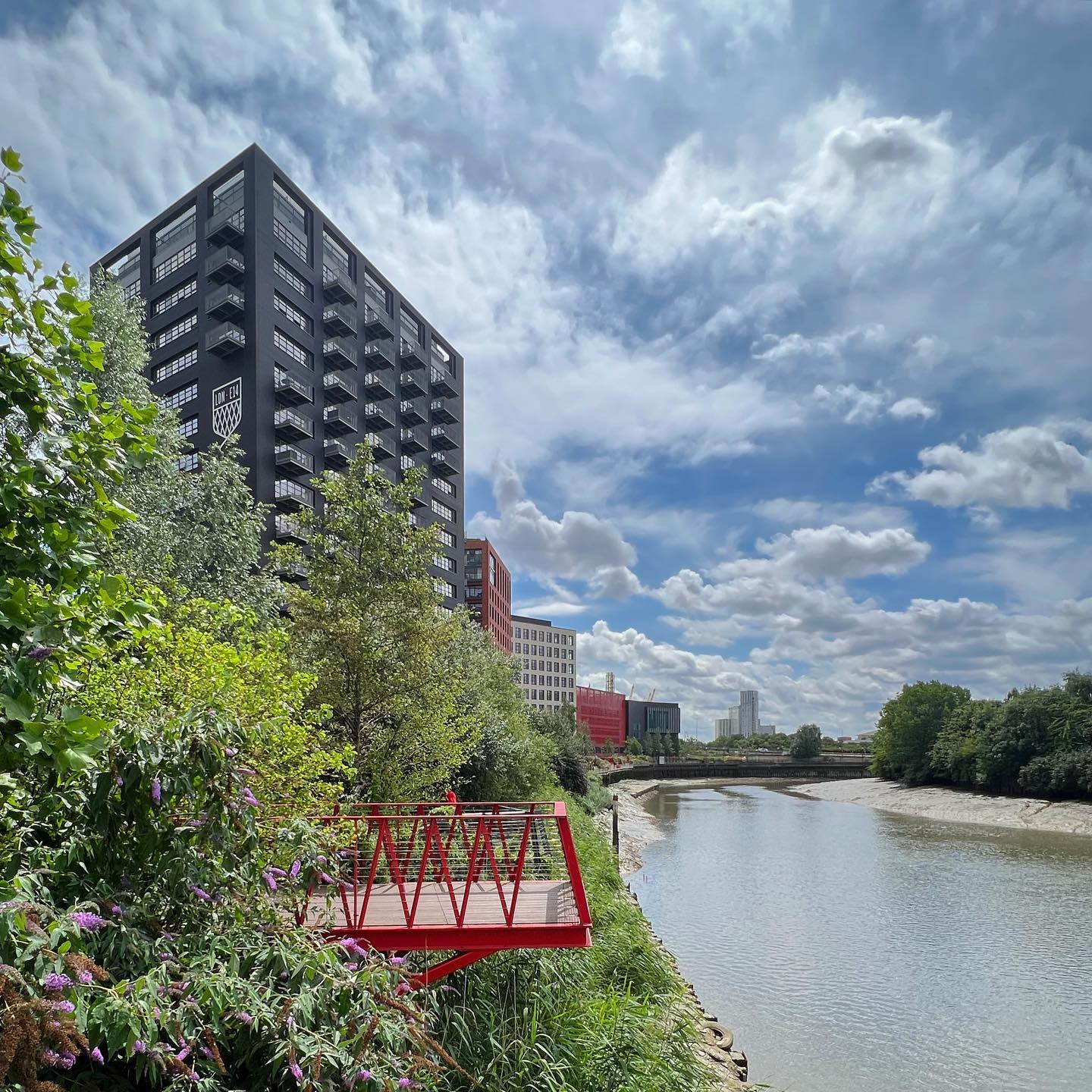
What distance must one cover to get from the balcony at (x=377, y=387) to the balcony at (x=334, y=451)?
875 centimetres

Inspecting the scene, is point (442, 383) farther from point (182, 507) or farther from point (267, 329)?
point (182, 507)

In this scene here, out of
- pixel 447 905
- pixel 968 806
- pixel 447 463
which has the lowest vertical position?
pixel 968 806

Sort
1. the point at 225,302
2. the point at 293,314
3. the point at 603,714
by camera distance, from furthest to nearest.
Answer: the point at 603,714, the point at 293,314, the point at 225,302

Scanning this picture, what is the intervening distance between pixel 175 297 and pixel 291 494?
62.3 ft

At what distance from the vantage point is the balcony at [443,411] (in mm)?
84312

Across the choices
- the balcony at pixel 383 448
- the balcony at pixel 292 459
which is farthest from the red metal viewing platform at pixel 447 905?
the balcony at pixel 383 448

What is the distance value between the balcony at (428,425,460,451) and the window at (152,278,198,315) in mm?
27674

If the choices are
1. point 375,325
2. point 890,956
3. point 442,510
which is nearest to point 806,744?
point 442,510

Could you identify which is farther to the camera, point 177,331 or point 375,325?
point 375,325

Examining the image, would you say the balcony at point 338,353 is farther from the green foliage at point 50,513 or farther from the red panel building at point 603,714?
the red panel building at point 603,714

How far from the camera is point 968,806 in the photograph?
194ft

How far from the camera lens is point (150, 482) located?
22641mm

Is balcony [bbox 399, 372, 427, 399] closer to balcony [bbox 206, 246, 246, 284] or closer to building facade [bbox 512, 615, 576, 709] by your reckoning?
balcony [bbox 206, 246, 246, 284]

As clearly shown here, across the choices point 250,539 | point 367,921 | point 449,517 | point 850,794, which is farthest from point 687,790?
point 367,921
